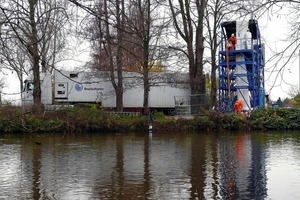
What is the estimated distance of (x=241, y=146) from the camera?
19.2 metres

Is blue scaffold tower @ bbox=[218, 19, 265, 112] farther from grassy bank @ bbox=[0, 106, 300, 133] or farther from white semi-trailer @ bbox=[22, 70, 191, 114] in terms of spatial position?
white semi-trailer @ bbox=[22, 70, 191, 114]

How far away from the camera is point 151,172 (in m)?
12.2

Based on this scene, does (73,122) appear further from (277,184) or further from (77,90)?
(277,184)

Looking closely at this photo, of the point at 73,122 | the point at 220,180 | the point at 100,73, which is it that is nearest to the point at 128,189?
the point at 220,180

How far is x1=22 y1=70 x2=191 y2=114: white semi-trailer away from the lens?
37.5 metres

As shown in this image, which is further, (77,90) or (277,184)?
(77,90)

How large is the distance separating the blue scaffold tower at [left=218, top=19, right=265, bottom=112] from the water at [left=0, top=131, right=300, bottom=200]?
14.8 metres

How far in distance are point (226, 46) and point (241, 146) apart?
15569 millimetres

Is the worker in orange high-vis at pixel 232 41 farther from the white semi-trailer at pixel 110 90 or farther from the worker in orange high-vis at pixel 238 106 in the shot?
the white semi-trailer at pixel 110 90

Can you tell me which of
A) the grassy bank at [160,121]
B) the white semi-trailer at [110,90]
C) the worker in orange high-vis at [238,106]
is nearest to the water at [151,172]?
the grassy bank at [160,121]

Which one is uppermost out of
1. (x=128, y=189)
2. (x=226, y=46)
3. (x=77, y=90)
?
(x=226, y=46)

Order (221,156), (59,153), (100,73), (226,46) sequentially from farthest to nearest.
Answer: (100,73) → (226,46) → (59,153) → (221,156)

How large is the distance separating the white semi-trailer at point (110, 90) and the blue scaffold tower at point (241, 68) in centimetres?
447

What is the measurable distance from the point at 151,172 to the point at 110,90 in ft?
89.8
